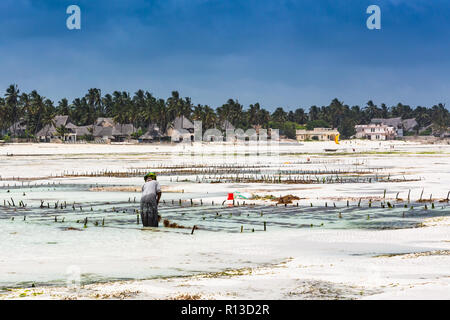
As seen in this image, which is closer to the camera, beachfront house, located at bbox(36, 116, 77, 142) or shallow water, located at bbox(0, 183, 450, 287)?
shallow water, located at bbox(0, 183, 450, 287)

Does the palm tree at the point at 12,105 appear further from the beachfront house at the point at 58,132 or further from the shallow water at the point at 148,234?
the shallow water at the point at 148,234

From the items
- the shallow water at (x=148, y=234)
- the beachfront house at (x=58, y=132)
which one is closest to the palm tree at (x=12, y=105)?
the beachfront house at (x=58, y=132)

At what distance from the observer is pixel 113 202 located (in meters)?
33.0

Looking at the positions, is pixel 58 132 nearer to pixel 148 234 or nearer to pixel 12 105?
pixel 12 105

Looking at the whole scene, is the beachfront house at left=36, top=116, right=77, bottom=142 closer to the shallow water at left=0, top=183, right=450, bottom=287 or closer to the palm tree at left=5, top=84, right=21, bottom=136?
the palm tree at left=5, top=84, right=21, bottom=136

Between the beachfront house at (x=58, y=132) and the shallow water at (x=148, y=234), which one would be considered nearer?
the shallow water at (x=148, y=234)

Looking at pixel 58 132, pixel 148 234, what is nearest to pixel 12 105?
pixel 58 132

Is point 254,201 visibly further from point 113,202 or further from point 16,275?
point 16,275

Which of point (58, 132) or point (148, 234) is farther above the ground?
point (58, 132)

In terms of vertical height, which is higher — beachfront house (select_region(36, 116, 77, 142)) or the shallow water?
beachfront house (select_region(36, 116, 77, 142))

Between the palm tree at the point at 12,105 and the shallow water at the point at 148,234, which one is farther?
the palm tree at the point at 12,105

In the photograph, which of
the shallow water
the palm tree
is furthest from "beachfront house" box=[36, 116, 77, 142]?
the shallow water

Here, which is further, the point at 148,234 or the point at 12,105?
the point at 12,105

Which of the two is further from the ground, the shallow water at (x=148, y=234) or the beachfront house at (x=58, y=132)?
the beachfront house at (x=58, y=132)
